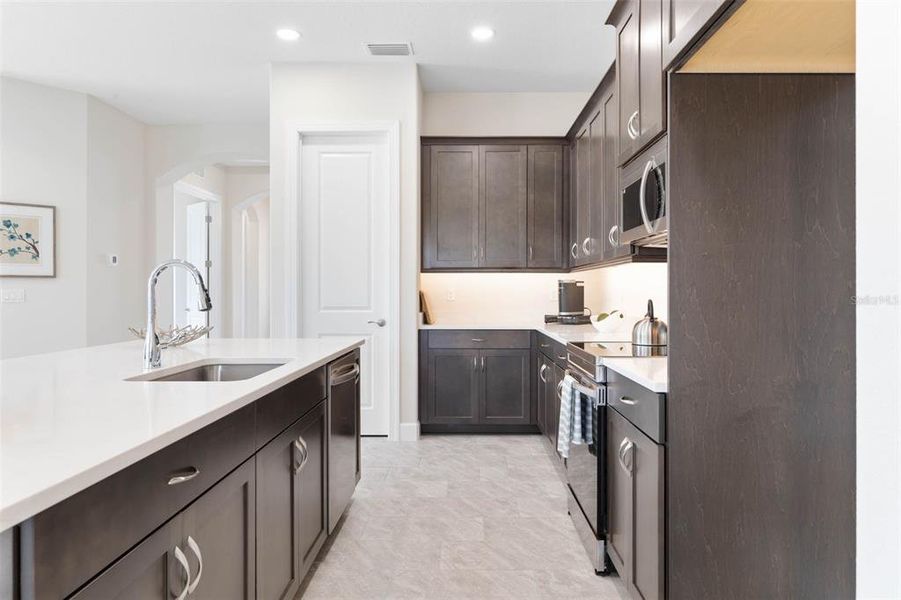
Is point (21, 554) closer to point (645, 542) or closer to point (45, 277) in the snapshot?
point (645, 542)

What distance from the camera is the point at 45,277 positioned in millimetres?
4512

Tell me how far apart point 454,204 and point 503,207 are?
41cm

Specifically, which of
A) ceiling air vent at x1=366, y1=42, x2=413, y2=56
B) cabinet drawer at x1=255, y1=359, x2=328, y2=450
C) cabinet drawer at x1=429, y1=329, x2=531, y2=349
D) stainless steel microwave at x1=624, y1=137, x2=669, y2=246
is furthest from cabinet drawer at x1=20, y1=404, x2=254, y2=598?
ceiling air vent at x1=366, y1=42, x2=413, y2=56

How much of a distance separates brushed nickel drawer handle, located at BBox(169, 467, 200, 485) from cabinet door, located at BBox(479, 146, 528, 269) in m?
3.42

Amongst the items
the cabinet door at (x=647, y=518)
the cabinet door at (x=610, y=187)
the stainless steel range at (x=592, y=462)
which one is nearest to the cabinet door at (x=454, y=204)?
the cabinet door at (x=610, y=187)

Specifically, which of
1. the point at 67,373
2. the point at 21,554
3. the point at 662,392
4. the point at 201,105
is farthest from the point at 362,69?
the point at 21,554

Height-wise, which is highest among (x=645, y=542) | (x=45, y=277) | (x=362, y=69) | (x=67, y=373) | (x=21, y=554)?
(x=362, y=69)

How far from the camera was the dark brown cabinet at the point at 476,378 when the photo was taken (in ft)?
13.4

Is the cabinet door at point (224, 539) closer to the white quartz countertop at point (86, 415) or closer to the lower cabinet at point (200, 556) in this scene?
the lower cabinet at point (200, 556)

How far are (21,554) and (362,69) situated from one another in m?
3.94

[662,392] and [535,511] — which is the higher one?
[662,392]

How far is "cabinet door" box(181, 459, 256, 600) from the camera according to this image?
1.09 metres

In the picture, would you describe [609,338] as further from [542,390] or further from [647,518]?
[647,518]

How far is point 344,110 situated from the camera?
158 inches
